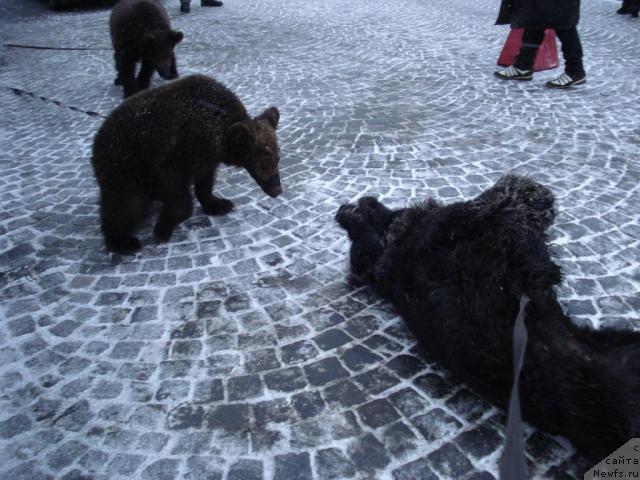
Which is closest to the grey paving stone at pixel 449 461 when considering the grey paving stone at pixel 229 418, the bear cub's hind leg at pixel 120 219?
the grey paving stone at pixel 229 418

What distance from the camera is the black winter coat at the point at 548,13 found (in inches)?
314

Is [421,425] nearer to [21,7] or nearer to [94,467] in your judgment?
[94,467]

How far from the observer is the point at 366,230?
394cm

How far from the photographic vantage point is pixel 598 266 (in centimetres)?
413

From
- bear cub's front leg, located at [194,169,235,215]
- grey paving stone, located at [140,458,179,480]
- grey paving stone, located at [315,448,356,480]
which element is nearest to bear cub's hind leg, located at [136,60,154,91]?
bear cub's front leg, located at [194,169,235,215]

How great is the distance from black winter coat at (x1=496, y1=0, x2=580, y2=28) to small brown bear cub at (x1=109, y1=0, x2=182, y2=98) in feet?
18.4

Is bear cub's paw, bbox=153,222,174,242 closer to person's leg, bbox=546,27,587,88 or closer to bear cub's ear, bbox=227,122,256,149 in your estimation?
bear cub's ear, bbox=227,122,256,149

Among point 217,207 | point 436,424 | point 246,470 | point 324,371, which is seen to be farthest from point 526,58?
point 246,470

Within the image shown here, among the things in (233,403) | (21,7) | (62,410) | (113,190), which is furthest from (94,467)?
(21,7)

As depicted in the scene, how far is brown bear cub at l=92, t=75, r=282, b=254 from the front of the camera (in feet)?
13.6

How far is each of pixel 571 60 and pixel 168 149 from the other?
23.7 ft

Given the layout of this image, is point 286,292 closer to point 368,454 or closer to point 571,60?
point 368,454

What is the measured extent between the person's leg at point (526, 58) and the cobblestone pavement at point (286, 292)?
36 centimetres

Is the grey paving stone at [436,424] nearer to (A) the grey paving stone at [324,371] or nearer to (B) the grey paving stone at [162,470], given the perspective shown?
(A) the grey paving stone at [324,371]
